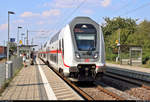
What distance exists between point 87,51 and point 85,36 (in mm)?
845

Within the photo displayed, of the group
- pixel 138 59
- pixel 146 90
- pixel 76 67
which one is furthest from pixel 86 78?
pixel 138 59

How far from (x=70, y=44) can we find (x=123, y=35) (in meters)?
38.4

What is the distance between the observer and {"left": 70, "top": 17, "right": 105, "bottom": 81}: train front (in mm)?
9945

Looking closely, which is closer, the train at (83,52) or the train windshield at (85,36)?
the train at (83,52)

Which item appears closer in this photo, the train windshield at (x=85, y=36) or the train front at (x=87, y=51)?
the train front at (x=87, y=51)

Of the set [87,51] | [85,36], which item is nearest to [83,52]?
[87,51]

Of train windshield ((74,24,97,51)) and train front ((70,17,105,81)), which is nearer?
train front ((70,17,105,81))

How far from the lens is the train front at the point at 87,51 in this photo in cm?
995

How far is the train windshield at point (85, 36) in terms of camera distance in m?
10.2

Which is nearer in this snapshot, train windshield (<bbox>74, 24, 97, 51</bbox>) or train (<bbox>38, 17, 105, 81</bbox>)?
train (<bbox>38, 17, 105, 81</bbox>)

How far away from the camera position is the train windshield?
10180mm

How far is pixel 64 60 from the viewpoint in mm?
10461

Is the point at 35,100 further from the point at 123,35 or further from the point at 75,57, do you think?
the point at 123,35

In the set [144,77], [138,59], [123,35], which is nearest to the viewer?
[144,77]
